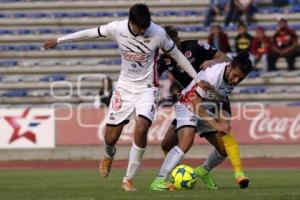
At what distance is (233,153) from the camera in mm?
12680

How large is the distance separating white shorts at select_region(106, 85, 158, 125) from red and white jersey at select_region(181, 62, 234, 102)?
572 millimetres

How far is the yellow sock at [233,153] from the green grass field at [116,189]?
30 centimetres

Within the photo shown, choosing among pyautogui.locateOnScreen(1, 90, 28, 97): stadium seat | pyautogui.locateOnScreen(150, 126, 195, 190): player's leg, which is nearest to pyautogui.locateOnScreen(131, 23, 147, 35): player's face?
pyautogui.locateOnScreen(150, 126, 195, 190): player's leg

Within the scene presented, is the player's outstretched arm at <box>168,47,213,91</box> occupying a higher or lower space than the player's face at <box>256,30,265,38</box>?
higher

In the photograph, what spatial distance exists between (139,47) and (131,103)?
74cm

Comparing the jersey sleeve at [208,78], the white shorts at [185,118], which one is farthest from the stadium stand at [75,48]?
the jersey sleeve at [208,78]

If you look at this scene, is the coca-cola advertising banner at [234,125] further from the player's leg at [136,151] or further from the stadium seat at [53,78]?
the player's leg at [136,151]

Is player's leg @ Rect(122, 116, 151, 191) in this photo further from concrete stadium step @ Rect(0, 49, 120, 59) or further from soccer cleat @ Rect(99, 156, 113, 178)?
concrete stadium step @ Rect(0, 49, 120, 59)

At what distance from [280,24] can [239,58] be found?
14.6 metres

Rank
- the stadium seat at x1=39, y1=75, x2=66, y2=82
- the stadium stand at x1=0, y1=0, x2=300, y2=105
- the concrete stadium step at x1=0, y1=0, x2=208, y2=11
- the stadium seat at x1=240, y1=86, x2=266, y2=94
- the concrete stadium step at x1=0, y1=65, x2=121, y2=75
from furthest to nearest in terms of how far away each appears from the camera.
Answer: the concrete stadium step at x1=0, y1=0, x2=208, y2=11 < the concrete stadium step at x1=0, y1=65, x2=121, y2=75 < the stadium seat at x1=39, y1=75, x2=66, y2=82 < the stadium stand at x1=0, y1=0, x2=300, y2=105 < the stadium seat at x1=240, y1=86, x2=266, y2=94

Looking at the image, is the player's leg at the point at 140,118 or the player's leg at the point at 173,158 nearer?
the player's leg at the point at 140,118

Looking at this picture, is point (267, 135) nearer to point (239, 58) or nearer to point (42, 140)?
point (42, 140)

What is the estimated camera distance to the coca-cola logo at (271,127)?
24.3 m

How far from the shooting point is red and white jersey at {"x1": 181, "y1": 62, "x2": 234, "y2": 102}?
12648 millimetres
